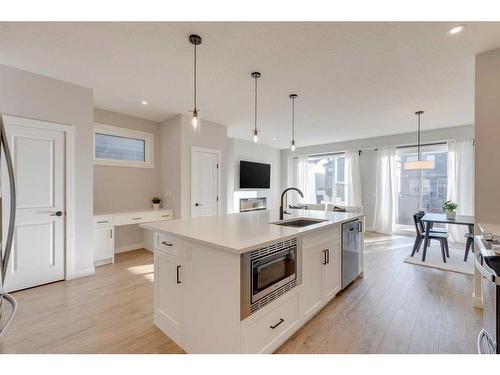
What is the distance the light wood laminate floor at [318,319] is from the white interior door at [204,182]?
171cm

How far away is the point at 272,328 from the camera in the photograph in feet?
5.41

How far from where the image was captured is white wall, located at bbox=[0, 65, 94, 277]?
267 cm

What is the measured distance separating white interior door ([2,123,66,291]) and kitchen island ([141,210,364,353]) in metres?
1.97

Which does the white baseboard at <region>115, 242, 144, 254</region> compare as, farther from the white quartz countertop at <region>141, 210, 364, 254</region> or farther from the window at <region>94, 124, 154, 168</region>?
the white quartz countertop at <region>141, 210, 364, 254</region>

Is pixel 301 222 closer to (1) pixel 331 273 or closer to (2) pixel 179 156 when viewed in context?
(1) pixel 331 273

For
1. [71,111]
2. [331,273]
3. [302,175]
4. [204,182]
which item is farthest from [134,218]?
[302,175]

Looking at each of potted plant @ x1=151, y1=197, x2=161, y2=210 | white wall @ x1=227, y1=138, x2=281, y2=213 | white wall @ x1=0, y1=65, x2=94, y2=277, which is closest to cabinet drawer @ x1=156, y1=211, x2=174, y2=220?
potted plant @ x1=151, y1=197, x2=161, y2=210

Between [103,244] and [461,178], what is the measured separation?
7315 millimetres

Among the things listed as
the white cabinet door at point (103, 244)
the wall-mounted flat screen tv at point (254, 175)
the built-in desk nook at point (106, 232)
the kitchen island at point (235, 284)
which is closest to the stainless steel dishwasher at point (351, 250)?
the kitchen island at point (235, 284)

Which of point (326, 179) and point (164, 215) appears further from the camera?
point (326, 179)

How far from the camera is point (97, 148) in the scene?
4.08 m
